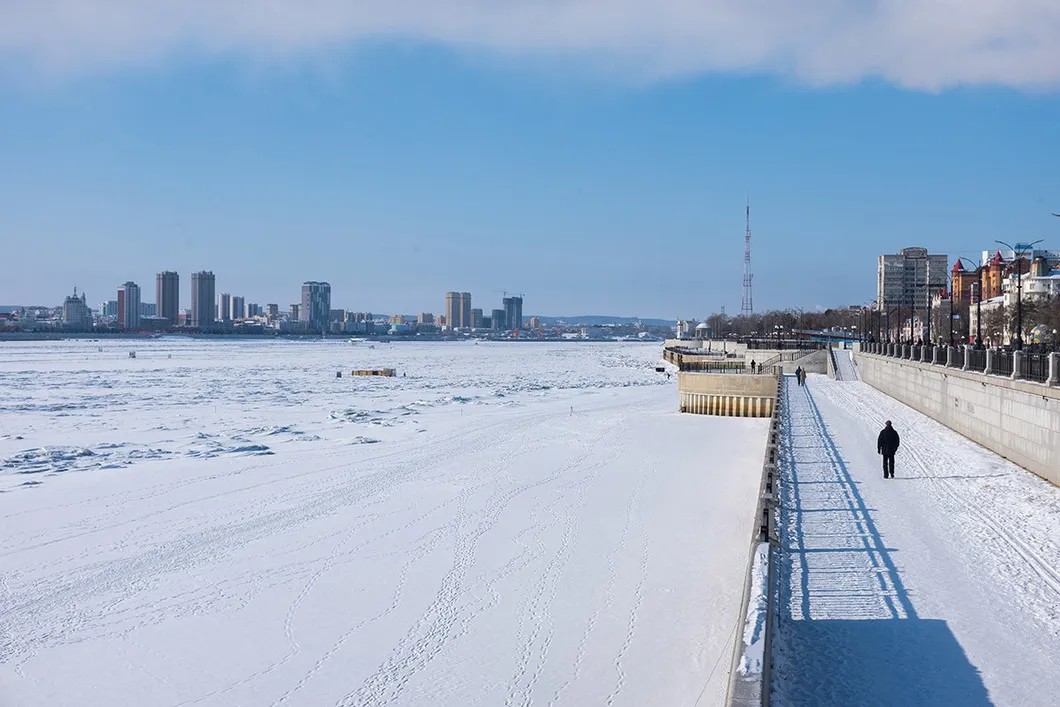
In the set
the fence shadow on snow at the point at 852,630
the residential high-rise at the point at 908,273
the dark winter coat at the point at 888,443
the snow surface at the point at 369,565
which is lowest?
the snow surface at the point at 369,565

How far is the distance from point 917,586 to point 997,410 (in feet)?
43.9

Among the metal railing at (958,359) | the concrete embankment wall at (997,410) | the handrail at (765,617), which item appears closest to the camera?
the handrail at (765,617)

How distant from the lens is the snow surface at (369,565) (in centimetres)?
1023

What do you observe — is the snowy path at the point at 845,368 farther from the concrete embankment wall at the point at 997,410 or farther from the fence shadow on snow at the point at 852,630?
the fence shadow on snow at the point at 852,630

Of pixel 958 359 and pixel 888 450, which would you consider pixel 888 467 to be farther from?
pixel 958 359

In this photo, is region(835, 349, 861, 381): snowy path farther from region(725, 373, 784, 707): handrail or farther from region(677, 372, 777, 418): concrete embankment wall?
region(725, 373, 784, 707): handrail

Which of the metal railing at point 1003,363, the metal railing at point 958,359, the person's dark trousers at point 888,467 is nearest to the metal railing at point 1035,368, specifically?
the metal railing at point 1003,363

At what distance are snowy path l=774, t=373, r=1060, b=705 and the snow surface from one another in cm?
121

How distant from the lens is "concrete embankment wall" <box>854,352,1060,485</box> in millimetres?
18328

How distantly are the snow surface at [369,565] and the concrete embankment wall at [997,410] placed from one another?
598 centimetres

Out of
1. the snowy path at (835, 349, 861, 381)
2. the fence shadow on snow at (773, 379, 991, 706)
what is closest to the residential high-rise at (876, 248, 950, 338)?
the snowy path at (835, 349, 861, 381)

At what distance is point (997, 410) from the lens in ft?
74.2

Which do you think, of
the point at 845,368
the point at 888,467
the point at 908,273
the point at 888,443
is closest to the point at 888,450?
the point at 888,443

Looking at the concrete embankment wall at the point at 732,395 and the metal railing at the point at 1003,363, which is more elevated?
the metal railing at the point at 1003,363
